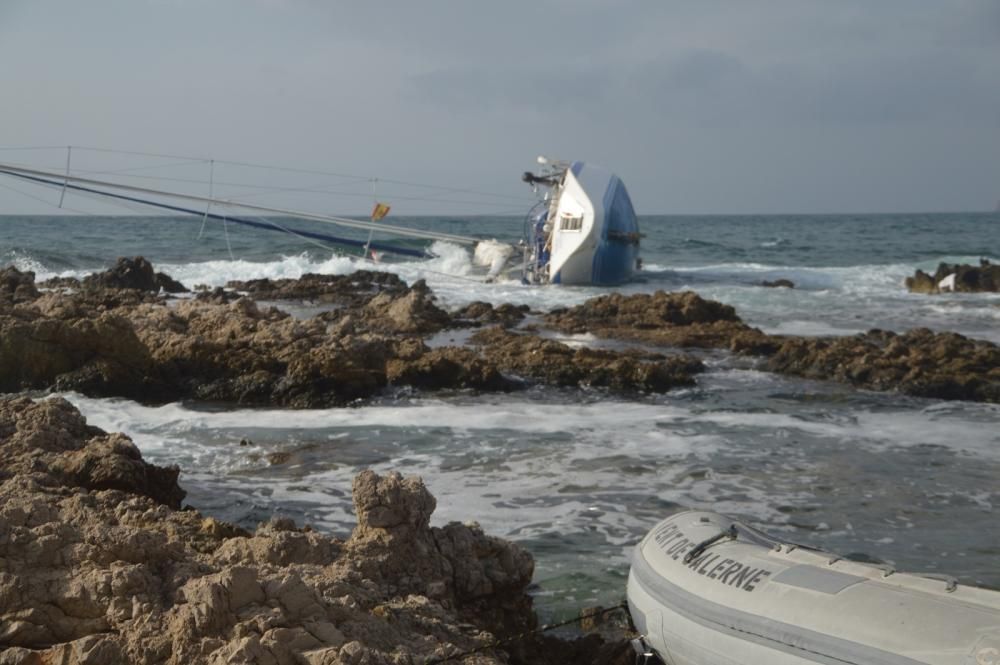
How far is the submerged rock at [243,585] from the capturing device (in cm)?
379

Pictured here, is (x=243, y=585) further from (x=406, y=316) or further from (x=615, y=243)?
(x=615, y=243)

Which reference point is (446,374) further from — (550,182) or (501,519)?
(550,182)

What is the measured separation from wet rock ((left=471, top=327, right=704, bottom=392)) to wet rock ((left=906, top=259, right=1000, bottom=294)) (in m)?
17.2

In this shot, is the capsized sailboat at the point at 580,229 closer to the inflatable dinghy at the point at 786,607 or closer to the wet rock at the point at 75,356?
the wet rock at the point at 75,356

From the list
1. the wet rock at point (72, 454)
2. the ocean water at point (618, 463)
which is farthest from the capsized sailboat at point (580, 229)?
the wet rock at point (72, 454)

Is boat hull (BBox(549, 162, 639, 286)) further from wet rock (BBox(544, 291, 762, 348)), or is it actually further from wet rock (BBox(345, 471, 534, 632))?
wet rock (BBox(345, 471, 534, 632))

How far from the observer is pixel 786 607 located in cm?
429

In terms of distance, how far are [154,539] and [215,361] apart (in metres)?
8.27

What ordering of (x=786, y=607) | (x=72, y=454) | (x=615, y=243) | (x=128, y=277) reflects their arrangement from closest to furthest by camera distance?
(x=786, y=607) < (x=72, y=454) < (x=128, y=277) < (x=615, y=243)

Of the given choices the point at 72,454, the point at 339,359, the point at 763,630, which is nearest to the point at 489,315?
the point at 339,359

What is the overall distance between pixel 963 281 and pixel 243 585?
28281mm

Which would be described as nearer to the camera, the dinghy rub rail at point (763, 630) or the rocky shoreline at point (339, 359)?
the dinghy rub rail at point (763, 630)

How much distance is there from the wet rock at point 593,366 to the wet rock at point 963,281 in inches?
677

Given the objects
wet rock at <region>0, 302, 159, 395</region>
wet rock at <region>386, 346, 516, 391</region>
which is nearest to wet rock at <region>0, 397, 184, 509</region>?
wet rock at <region>0, 302, 159, 395</region>
